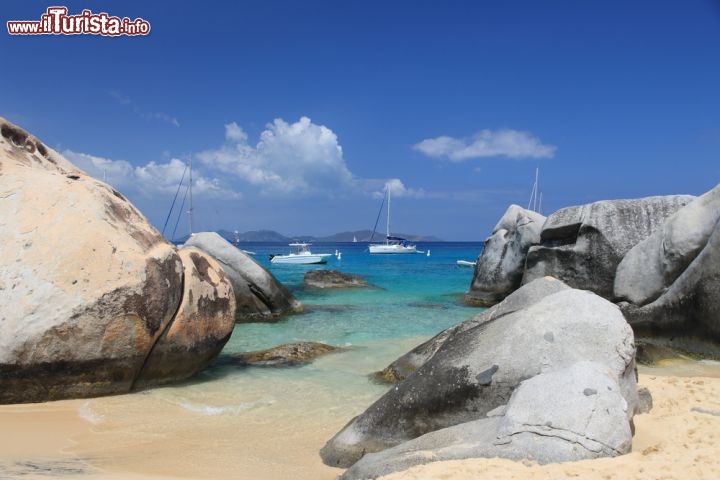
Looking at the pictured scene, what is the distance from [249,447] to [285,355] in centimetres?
450

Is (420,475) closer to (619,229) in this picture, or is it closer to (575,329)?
(575,329)

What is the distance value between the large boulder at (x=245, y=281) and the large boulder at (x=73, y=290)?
679cm

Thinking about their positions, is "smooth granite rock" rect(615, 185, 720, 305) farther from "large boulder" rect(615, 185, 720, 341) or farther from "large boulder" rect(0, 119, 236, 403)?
"large boulder" rect(0, 119, 236, 403)

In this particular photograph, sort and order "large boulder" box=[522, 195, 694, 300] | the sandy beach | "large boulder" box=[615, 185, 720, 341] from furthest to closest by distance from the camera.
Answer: "large boulder" box=[522, 195, 694, 300] < "large boulder" box=[615, 185, 720, 341] < the sandy beach

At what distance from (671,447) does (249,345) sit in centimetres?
851

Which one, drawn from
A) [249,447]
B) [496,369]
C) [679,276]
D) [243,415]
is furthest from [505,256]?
[249,447]

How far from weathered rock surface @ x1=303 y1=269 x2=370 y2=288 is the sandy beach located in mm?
18030

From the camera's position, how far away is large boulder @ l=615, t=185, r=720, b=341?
8.43m

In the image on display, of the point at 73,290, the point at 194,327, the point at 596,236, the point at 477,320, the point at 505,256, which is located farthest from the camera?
the point at 505,256

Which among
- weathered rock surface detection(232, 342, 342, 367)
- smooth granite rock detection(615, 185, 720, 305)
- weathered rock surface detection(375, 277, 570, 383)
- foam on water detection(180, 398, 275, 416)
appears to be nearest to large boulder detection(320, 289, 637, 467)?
foam on water detection(180, 398, 275, 416)

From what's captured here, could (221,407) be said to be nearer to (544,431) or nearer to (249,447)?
(249,447)

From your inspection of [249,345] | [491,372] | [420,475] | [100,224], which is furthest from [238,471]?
[249,345]

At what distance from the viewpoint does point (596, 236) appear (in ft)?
48.8

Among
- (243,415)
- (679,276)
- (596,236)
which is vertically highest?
(596,236)
